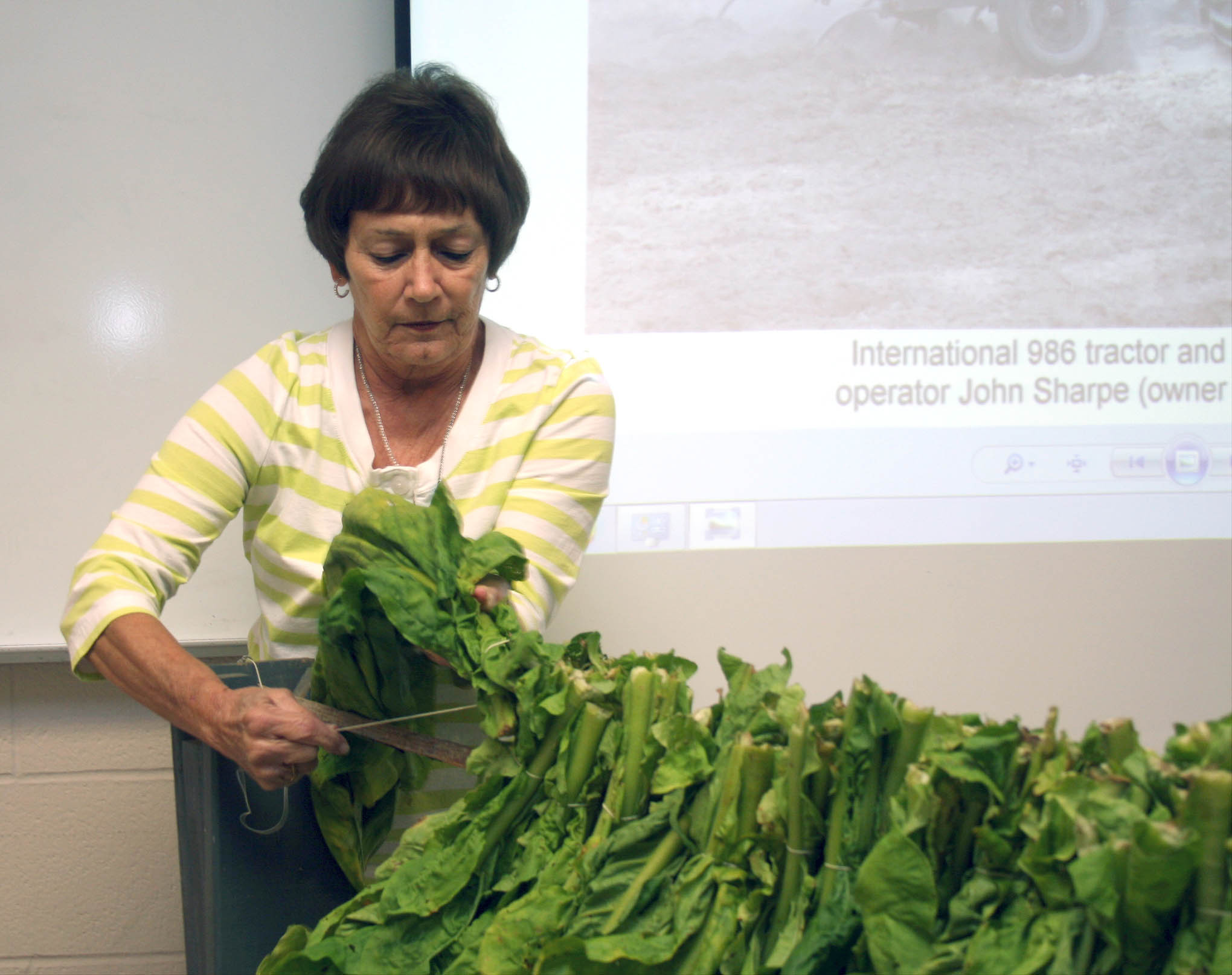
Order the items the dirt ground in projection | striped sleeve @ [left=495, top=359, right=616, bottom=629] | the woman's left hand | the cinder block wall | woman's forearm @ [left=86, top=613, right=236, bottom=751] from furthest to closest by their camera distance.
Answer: the cinder block wall
the dirt ground in projection
striped sleeve @ [left=495, top=359, right=616, bottom=629]
woman's forearm @ [left=86, top=613, right=236, bottom=751]
the woman's left hand

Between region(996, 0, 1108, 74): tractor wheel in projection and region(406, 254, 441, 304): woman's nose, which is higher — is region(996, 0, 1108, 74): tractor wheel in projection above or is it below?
above

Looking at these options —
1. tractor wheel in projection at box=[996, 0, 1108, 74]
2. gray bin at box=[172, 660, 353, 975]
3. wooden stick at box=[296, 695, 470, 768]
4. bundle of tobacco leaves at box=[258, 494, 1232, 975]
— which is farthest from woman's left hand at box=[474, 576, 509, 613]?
tractor wheel in projection at box=[996, 0, 1108, 74]

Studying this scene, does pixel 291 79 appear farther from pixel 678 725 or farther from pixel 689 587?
pixel 678 725

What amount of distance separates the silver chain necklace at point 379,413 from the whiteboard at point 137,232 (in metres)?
0.79

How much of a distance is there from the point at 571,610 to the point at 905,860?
4.67 feet

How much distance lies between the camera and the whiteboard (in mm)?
2021

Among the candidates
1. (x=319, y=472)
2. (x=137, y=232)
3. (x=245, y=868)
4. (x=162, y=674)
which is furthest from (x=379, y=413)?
(x=137, y=232)

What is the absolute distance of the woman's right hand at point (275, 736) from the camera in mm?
987

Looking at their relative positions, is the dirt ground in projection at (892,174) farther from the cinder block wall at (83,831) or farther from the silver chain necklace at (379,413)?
the cinder block wall at (83,831)

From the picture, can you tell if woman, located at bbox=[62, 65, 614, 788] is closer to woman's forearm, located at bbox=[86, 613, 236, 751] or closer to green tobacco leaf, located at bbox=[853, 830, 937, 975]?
woman's forearm, located at bbox=[86, 613, 236, 751]

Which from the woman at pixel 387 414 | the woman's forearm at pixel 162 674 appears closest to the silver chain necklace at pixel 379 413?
the woman at pixel 387 414

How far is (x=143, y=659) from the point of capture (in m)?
1.12

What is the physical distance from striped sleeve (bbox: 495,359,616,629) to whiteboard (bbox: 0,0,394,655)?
3.15 ft

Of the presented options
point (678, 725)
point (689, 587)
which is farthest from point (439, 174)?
point (689, 587)
